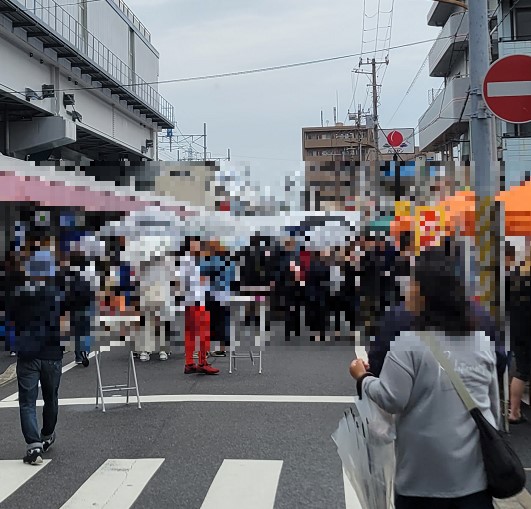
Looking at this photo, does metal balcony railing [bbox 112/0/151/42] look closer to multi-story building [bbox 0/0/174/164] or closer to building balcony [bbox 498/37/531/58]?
multi-story building [bbox 0/0/174/164]

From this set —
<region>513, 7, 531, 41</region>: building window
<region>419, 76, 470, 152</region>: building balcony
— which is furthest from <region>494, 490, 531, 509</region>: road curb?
<region>513, 7, 531, 41</region>: building window

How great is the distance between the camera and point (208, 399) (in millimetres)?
7500

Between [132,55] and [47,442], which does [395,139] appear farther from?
[47,442]

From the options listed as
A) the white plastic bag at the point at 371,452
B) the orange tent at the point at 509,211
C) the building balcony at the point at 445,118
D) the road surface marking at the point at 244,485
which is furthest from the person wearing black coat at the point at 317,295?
the building balcony at the point at 445,118

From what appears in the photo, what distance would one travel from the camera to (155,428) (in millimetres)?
6418

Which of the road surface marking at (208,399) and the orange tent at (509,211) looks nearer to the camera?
the orange tent at (509,211)

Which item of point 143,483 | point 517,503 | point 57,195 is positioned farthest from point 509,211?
point 57,195

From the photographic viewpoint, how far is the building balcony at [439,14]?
28.8m

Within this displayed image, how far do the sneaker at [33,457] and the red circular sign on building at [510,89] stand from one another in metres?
4.75

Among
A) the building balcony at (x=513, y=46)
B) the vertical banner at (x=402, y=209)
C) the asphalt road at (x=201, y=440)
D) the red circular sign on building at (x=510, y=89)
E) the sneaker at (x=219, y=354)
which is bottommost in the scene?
the asphalt road at (x=201, y=440)

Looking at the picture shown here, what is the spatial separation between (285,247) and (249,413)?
5.89m

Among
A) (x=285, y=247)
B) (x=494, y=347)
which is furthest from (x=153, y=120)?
(x=494, y=347)

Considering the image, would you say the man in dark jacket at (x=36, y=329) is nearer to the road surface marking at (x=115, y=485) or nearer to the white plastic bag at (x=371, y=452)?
the road surface marking at (x=115, y=485)

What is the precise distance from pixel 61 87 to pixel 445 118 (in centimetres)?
1558
